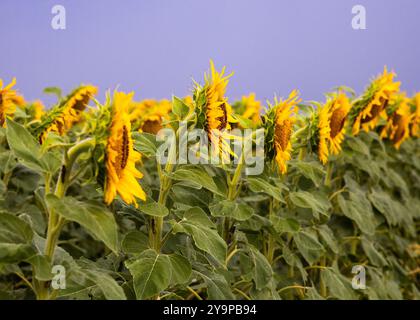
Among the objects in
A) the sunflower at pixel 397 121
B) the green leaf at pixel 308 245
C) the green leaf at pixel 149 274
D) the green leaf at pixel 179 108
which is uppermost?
the sunflower at pixel 397 121

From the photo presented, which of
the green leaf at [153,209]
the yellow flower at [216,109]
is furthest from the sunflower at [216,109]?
the green leaf at [153,209]

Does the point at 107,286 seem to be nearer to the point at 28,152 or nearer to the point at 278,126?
the point at 28,152

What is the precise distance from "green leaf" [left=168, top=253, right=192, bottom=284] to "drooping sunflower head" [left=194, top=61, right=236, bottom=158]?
0.36 meters

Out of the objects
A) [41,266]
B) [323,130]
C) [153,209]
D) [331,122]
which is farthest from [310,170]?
[41,266]

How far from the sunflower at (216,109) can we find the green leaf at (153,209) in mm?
275

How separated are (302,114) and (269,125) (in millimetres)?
639

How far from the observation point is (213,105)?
1815 mm

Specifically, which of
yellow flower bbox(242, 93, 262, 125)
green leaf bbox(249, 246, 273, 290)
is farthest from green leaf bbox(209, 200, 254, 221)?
yellow flower bbox(242, 93, 262, 125)

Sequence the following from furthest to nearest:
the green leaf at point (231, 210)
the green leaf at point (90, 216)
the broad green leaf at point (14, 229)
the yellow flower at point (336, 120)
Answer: the yellow flower at point (336, 120)
the green leaf at point (231, 210)
the broad green leaf at point (14, 229)
the green leaf at point (90, 216)

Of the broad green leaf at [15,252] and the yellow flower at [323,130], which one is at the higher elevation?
the yellow flower at [323,130]

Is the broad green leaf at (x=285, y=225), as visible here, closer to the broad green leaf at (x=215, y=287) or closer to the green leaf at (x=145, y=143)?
the broad green leaf at (x=215, y=287)

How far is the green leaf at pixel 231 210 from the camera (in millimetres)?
2061

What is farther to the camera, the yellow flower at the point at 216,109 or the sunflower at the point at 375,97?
the sunflower at the point at 375,97

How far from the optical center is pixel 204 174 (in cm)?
178
